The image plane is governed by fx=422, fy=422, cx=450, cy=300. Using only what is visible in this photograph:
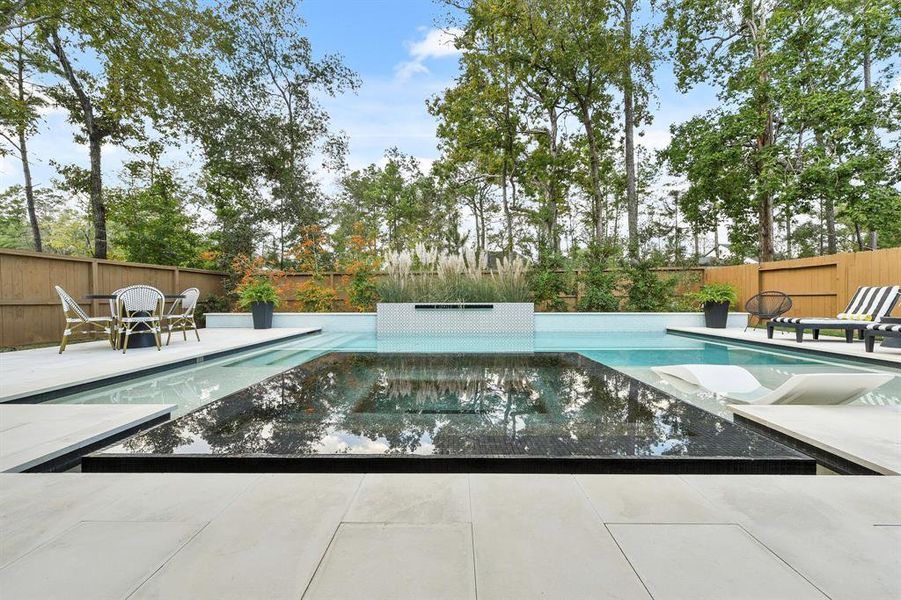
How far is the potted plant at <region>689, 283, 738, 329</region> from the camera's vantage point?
7.66 meters

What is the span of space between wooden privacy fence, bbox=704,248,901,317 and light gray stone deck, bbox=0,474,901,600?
7321mm

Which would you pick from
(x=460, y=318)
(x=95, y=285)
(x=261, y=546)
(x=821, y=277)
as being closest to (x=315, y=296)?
(x=460, y=318)

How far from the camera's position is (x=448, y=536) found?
112 cm

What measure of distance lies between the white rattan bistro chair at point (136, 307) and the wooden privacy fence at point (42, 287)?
2.62 feet

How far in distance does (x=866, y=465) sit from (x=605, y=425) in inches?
36.0

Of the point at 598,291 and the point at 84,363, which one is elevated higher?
the point at 598,291

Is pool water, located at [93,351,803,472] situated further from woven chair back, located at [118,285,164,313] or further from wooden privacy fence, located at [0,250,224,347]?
wooden privacy fence, located at [0,250,224,347]

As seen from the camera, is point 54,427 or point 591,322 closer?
point 54,427

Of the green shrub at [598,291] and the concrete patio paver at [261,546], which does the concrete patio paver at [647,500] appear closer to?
the concrete patio paver at [261,546]

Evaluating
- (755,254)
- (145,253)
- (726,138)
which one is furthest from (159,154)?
(755,254)

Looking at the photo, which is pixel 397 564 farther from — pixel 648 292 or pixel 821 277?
pixel 821 277

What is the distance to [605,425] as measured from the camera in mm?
2016

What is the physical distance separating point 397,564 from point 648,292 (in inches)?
359

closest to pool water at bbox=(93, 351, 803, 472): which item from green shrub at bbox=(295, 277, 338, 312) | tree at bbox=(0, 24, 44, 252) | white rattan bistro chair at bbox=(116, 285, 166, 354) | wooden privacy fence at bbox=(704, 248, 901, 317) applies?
white rattan bistro chair at bbox=(116, 285, 166, 354)
